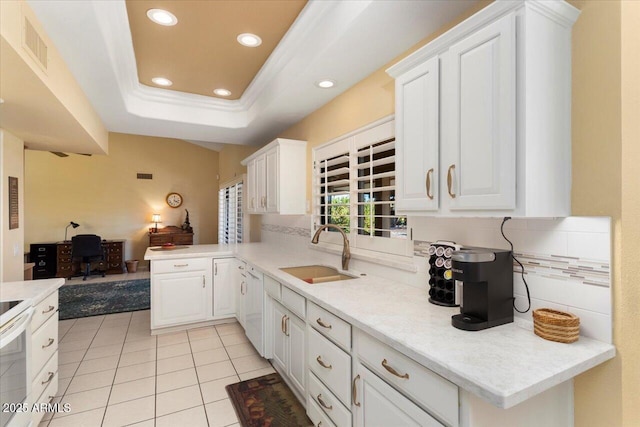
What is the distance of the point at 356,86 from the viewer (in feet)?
8.64

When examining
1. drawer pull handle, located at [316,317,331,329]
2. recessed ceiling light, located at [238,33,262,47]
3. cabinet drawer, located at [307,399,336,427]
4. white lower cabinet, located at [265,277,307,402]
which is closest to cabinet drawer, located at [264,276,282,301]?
white lower cabinet, located at [265,277,307,402]

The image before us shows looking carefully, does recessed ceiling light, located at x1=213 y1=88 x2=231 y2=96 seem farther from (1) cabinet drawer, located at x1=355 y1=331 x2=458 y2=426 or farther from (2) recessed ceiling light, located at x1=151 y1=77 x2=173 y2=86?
(1) cabinet drawer, located at x1=355 y1=331 x2=458 y2=426

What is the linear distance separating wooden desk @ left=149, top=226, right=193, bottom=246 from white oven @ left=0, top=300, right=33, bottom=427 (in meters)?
6.05

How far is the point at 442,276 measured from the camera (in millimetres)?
1650

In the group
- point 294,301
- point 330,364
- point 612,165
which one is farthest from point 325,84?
point 330,364

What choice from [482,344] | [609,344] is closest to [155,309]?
[482,344]

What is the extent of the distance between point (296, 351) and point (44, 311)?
1.65 meters

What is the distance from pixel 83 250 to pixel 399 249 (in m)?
6.80

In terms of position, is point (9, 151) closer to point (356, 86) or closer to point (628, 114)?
point (356, 86)

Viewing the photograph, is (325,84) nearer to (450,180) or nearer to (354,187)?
(354,187)

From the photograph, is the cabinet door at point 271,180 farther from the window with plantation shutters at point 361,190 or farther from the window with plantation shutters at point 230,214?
the window with plantation shutters at point 230,214

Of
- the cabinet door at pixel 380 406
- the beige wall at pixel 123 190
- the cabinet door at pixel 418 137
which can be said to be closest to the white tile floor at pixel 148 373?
the cabinet door at pixel 380 406

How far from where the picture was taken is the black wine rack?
63.5 inches

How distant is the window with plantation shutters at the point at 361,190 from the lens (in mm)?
2248
